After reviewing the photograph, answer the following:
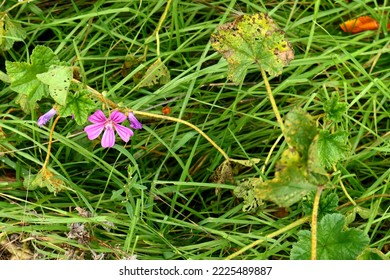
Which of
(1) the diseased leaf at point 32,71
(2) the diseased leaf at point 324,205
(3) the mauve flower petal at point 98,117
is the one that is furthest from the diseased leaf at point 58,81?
(2) the diseased leaf at point 324,205

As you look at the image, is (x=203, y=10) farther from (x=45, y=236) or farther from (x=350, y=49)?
(x=45, y=236)

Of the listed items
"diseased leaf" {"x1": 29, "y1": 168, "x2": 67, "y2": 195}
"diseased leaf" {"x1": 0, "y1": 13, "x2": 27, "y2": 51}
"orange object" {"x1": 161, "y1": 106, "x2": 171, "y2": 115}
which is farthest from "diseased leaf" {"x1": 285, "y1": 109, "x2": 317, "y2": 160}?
"diseased leaf" {"x1": 0, "y1": 13, "x2": 27, "y2": 51}

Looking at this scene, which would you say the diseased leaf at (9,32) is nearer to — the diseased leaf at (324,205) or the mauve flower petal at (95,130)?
the mauve flower petal at (95,130)

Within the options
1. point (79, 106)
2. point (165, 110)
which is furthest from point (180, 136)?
point (79, 106)

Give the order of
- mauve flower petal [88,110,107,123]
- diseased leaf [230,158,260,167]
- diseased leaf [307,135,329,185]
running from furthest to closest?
diseased leaf [230,158,260,167] < mauve flower petal [88,110,107,123] < diseased leaf [307,135,329,185]

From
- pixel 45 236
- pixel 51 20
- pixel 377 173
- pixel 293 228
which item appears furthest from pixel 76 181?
pixel 377 173

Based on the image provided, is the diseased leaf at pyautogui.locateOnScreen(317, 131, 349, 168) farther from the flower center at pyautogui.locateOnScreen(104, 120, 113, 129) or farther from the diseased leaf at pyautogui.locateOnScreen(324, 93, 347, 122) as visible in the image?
the flower center at pyautogui.locateOnScreen(104, 120, 113, 129)

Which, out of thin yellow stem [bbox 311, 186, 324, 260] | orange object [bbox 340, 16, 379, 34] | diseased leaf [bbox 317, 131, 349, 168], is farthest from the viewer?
orange object [bbox 340, 16, 379, 34]
